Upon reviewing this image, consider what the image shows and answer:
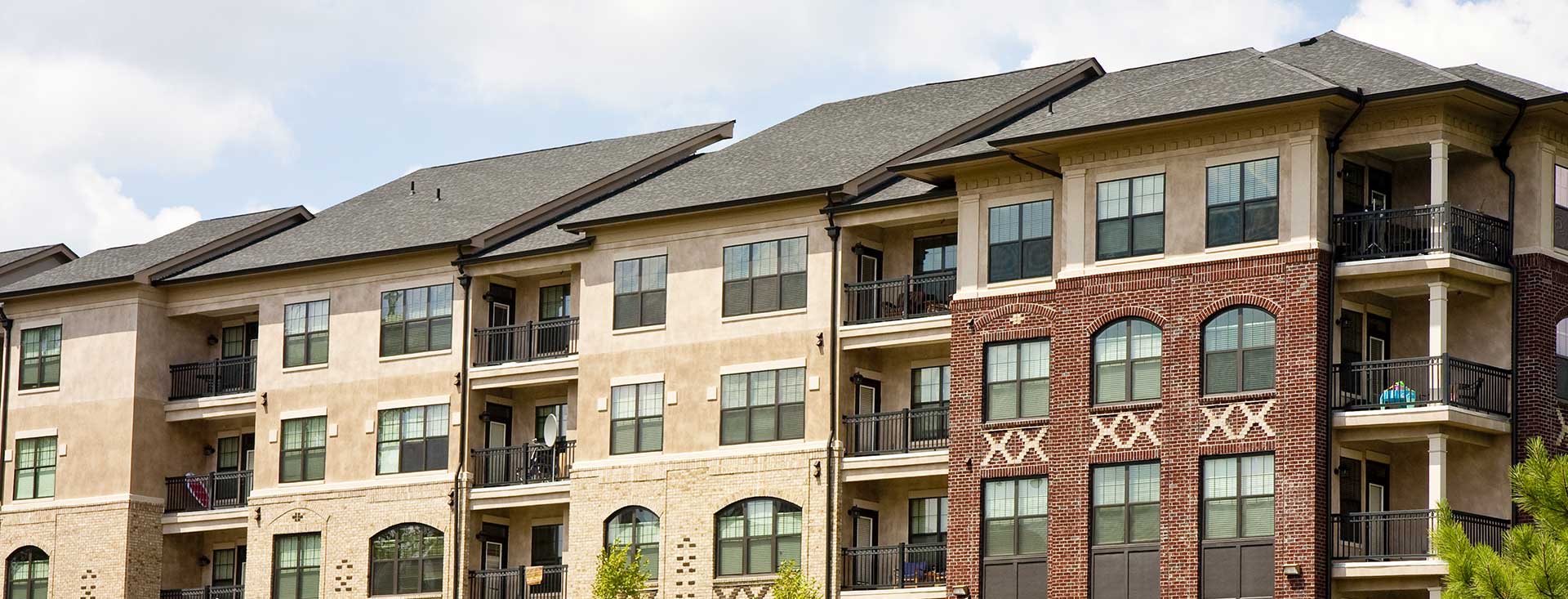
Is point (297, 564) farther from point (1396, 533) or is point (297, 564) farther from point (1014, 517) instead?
point (1396, 533)

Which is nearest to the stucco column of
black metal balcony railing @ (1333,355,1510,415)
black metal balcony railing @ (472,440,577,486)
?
black metal balcony railing @ (1333,355,1510,415)

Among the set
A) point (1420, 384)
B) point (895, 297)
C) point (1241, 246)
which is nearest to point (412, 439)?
point (895, 297)

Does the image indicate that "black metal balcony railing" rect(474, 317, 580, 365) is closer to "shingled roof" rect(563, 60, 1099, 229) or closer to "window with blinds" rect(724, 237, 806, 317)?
"shingled roof" rect(563, 60, 1099, 229)

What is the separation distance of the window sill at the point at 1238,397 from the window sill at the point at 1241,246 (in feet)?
8.63

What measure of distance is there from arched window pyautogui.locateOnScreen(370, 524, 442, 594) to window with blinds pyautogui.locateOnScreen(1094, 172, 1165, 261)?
1849cm

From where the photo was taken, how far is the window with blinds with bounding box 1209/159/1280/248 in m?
46.2

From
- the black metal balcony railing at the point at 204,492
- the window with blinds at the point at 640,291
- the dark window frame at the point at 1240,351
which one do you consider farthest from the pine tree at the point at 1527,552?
the black metal balcony railing at the point at 204,492

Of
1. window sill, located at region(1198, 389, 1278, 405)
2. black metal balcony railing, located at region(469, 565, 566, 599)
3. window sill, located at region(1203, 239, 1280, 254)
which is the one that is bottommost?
black metal balcony railing, located at region(469, 565, 566, 599)

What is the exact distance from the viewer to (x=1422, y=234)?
152 ft

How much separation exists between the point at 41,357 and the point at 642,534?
771 inches

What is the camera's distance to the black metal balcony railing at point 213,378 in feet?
208

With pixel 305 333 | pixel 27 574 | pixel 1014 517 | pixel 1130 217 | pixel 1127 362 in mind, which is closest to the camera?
pixel 1127 362

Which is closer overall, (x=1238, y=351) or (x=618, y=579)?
(x=1238, y=351)

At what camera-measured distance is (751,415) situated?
5375cm
